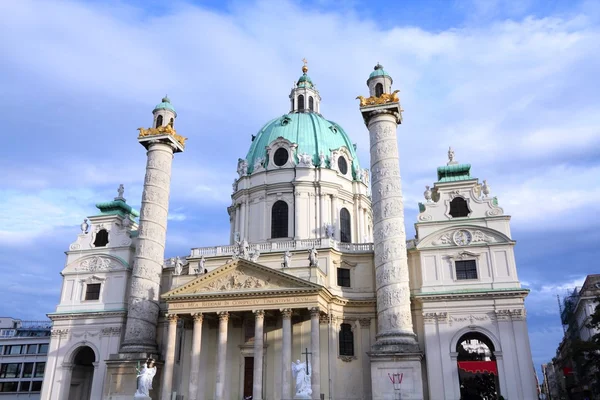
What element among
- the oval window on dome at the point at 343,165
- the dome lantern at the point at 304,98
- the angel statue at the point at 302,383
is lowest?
the angel statue at the point at 302,383

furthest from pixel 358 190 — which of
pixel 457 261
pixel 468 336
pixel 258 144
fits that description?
pixel 468 336

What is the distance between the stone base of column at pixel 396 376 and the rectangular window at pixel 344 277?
24.2 ft

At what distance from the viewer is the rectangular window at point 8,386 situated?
59.1 meters

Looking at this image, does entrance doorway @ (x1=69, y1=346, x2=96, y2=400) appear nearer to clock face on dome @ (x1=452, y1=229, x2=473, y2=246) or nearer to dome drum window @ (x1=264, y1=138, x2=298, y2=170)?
dome drum window @ (x1=264, y1=138, x2=298, y2=170)

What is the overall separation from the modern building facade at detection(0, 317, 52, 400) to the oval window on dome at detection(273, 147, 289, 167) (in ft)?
113

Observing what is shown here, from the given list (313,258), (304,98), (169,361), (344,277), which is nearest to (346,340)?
(344,277)

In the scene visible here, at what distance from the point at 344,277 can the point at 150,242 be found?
46.2 feet

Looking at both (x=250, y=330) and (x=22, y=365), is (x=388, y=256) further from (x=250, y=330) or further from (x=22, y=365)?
(x=22, y=365)

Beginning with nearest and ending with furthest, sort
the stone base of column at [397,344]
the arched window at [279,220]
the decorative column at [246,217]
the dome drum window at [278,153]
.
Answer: the stone base of column at [397,344] → the arched window at [279,220] → the decorative column at [246,217] → the dome drum window at [278,153]

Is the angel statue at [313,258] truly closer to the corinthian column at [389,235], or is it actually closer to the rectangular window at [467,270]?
the corinthian column at [389,235]

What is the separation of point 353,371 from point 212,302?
401 inches

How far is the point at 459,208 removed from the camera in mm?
37500

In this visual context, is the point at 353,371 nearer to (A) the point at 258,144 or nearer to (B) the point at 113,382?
(B) the point at 113,382

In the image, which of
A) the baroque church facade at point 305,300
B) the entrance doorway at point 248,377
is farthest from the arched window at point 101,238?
the entrance doorway at point 248,377
